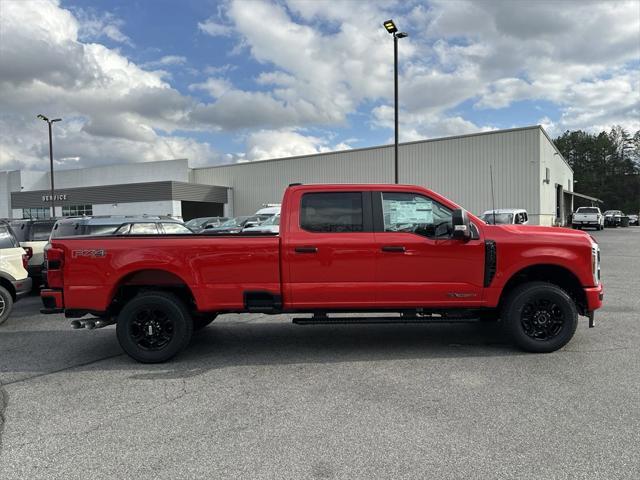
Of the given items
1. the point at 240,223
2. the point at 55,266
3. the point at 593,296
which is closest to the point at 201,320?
the point at 55,266

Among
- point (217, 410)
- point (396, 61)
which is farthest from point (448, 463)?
point (396, 61)

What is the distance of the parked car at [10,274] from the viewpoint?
311 inches

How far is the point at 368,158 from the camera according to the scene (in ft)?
145

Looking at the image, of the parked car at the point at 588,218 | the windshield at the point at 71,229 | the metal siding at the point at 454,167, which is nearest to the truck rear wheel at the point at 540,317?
the windshield at the point at 71,229

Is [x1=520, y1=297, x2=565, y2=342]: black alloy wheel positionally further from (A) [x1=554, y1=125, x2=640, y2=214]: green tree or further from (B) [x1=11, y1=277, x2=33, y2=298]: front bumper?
(A) [x1=554, y1=125, x2=640, y2=214]: green tree

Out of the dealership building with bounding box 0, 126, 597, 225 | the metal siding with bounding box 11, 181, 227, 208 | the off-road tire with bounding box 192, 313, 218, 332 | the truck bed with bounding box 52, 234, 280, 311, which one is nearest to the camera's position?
the truck bed with bounding box 52, 234, 280, 311

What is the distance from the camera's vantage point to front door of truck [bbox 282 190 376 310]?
18.0ft

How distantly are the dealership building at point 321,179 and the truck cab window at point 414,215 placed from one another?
30218mm

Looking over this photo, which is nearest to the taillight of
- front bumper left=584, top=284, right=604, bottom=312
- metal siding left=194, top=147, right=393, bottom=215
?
front bumper left=584, top=284, right=604, bottom=312

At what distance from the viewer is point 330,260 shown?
548cm

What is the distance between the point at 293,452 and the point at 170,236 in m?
3.06

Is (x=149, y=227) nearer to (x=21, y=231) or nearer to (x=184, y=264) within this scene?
(x=21, y=231)

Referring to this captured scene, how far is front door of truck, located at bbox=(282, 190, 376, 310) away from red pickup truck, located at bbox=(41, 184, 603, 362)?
1 centimetres

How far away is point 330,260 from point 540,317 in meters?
2.56
